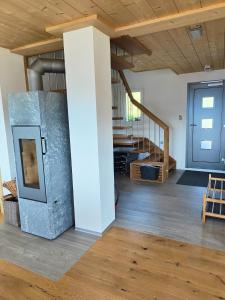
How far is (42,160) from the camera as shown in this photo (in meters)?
2.41

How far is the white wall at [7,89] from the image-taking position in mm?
3098

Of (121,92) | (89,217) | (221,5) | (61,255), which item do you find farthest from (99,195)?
(121,92)

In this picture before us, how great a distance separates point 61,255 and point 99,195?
2.35 feet

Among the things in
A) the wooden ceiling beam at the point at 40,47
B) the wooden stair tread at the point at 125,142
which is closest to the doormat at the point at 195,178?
the wooden stair tread at the point at 125,142

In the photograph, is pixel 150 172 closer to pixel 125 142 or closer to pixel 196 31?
pixel 125 142

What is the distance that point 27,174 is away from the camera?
8.68ft

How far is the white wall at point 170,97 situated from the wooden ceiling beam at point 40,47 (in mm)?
2972

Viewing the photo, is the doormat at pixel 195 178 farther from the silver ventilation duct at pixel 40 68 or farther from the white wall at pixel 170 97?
the silver ventilation duct at pixel 40 68

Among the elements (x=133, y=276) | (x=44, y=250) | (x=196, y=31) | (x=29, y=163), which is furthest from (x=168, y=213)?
(x=196, y=31)

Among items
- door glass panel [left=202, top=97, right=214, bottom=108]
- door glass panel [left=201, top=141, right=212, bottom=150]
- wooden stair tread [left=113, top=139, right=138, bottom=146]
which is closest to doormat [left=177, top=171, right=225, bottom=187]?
door glass panel [left=201, top=141, right=212, bottom=150]

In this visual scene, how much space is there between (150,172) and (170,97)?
2.03 meters

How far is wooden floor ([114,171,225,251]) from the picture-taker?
8.33ft

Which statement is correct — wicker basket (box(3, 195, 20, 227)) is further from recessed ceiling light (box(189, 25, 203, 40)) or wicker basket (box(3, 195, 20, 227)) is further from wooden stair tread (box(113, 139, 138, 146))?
recessed ceiling light (box(189, 25, 203, 40))

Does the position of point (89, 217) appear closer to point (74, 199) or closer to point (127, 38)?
point (74, 199)
